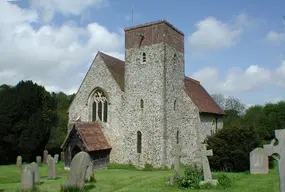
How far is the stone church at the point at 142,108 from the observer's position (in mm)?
21781

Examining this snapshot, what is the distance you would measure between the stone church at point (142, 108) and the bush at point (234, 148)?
3042 mm

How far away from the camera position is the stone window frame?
24.6 meters

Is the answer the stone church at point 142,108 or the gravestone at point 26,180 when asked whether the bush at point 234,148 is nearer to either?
the stone church at point 142,108

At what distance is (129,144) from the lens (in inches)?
896

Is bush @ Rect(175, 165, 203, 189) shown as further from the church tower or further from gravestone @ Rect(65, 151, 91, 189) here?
the church tower

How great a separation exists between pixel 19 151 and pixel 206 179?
73.7 ft

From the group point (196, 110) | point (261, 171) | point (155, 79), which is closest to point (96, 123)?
point (155, 79)

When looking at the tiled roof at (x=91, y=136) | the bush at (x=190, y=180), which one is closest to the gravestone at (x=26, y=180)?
the bush at (x=190, y=180)

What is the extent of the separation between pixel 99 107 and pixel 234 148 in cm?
1226

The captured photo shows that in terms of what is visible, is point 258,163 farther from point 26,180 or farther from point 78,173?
point 26,180

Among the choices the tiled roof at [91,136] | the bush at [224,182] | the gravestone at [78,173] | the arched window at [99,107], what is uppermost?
the arched window at [99,107]

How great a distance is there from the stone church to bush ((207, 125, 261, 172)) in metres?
3.04

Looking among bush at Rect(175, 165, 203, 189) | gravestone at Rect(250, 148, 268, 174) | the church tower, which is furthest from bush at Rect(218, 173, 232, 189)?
the church tower

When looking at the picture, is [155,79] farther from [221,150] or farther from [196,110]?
[221,150]
